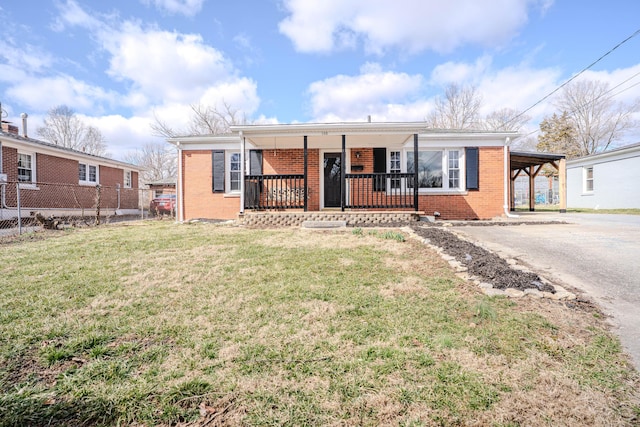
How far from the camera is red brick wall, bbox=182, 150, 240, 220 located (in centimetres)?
1117

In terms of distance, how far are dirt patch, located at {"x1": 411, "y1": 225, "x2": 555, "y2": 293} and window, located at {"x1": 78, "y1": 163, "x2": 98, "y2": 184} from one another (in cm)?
1864

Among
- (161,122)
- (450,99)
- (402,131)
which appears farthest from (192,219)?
(450,99)

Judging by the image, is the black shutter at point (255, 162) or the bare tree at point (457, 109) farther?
the bare tree at point (457, 109)

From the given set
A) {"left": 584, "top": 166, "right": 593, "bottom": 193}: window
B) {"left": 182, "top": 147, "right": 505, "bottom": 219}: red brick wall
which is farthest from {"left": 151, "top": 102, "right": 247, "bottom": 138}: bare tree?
{"left": 584, "top": 166, "right": 593, "bottom": 193}: window

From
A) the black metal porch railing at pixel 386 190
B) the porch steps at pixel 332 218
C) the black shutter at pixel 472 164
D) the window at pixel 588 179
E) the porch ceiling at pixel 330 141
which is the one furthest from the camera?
the window at pixel 588 179

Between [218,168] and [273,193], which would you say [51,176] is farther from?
[273,193]

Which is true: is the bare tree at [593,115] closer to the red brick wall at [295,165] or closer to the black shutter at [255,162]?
the red brick wall at [295,165]

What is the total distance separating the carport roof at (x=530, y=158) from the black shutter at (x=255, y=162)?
1008 cm

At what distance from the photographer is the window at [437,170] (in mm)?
10620

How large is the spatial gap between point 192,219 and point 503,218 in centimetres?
1138

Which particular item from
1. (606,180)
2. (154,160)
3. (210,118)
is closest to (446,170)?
(606,180)

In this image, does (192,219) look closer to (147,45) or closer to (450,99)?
(147,45)

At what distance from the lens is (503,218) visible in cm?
1033

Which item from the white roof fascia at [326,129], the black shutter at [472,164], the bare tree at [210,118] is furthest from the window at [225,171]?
the bare tree at [210,118]
